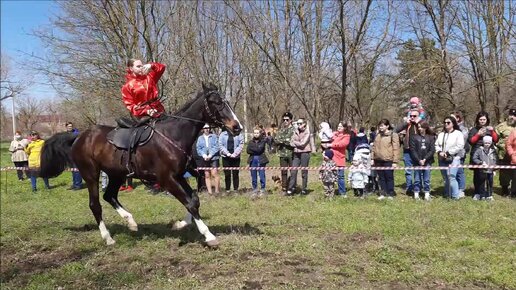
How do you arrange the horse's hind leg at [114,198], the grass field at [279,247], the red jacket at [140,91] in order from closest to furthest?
the grass field at [279,247], the red jacket at [140,91], the horse's hind leg at [114,198]

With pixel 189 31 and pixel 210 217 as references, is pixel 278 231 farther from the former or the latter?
pixel 189 31

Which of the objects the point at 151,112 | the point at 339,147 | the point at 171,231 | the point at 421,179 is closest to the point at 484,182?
the point at 421,179

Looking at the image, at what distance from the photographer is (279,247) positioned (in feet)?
19.3

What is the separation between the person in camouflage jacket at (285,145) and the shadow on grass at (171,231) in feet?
12.6

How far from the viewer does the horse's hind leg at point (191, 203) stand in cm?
Result: 601

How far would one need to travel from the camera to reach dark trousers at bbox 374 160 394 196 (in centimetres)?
988

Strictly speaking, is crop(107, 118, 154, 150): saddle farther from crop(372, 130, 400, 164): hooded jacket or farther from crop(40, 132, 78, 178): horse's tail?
crop(372, 130, 400, 164): hooded jacket

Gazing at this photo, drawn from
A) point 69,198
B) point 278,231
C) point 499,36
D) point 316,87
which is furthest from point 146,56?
point 499,36

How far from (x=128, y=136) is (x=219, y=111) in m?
1.53

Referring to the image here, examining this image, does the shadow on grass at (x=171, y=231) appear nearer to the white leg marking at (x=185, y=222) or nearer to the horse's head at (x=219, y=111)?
the white leg marking at (x=185, y=222)

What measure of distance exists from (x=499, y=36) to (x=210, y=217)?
16273 mm

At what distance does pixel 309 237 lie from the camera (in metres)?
6.42

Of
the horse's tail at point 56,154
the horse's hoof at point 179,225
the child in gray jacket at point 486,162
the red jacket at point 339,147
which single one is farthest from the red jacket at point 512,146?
the horse's tail at point 56,154

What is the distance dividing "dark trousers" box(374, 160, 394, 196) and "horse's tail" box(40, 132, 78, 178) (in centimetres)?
680
